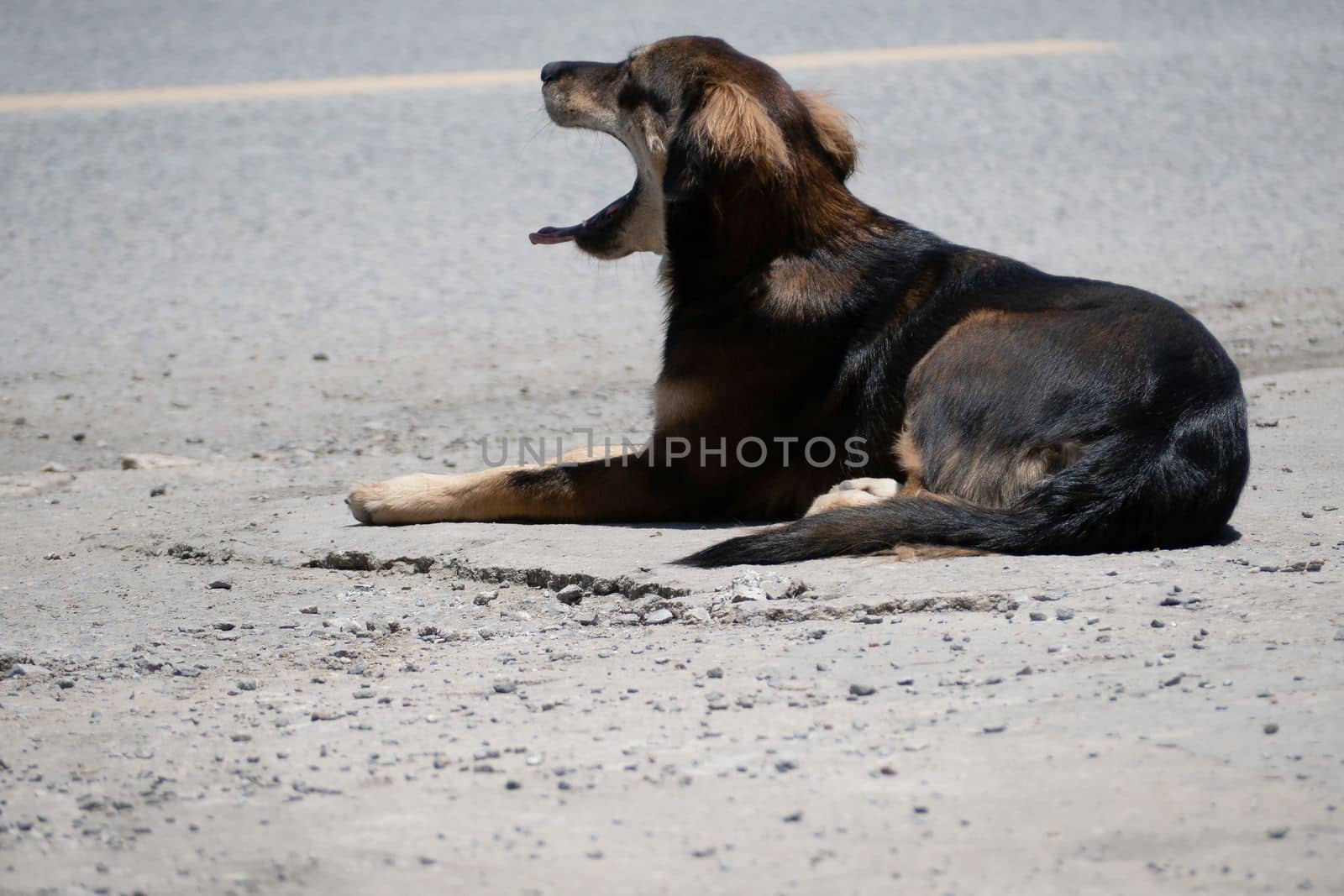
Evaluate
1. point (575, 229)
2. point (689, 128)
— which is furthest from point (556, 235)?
point (689, 128)

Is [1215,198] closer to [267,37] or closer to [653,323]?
[653,323]

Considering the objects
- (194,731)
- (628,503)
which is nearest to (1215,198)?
(628,503)

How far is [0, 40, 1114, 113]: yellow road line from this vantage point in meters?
12.8

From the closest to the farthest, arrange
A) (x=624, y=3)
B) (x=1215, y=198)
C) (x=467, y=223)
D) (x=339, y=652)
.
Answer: (x=339, y=652) → (x=467, y=223) → (x=1215, y=198) → (x=624, y=3)

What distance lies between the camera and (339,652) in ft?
12.0

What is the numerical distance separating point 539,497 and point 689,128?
128cm

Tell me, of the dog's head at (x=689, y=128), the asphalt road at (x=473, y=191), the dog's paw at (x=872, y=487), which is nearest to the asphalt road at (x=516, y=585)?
the asphalt road at (x=473, y=191)

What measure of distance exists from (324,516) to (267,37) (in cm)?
1088

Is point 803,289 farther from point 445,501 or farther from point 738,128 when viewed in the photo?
point 445,501

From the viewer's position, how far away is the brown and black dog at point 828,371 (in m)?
4.07

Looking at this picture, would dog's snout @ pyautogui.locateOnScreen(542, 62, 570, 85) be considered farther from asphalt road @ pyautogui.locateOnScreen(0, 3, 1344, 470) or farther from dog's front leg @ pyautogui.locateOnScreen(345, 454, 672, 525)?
dog's front leg @ pyautogui.locateOnScreen(345, 454, 672, 525)

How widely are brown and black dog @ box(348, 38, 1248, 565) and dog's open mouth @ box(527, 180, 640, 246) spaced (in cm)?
2

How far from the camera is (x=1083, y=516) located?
13.0 ft

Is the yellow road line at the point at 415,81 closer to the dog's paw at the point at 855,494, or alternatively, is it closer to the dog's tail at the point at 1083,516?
the dog's paw at the point at 855,494
